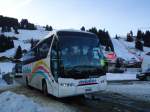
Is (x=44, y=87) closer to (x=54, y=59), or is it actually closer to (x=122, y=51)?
(x=54, y=59)

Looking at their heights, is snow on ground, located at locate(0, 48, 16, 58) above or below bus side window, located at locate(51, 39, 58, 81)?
below

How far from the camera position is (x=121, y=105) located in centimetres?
1226

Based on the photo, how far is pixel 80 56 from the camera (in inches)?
513

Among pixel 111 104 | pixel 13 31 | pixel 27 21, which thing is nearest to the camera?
pixel 111 104

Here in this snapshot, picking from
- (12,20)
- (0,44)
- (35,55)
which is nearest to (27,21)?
(12,20)

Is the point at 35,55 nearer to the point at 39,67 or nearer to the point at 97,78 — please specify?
the point at 39,67

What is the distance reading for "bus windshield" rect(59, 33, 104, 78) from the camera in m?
12.7

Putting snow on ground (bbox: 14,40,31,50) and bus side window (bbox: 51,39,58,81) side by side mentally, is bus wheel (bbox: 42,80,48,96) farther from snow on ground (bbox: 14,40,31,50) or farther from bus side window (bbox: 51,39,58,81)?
snow on ground (bbox: 14,40,31,50)

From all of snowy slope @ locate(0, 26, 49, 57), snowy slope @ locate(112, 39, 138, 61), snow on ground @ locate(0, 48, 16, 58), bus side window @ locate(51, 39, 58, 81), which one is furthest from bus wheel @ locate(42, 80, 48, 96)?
snowy slope @ locate(112, 39, 138, 61)

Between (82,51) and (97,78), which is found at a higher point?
(82,51)

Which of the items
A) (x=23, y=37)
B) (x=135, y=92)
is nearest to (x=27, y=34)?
(x=23, y=37)

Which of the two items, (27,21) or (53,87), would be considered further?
(27,21)

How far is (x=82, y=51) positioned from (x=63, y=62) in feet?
3.47

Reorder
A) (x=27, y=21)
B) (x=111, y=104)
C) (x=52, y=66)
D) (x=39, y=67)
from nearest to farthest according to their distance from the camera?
(x=111, y=104) < (x=52, y=66) < (x=39, y=67) < (x=27, y=21)
